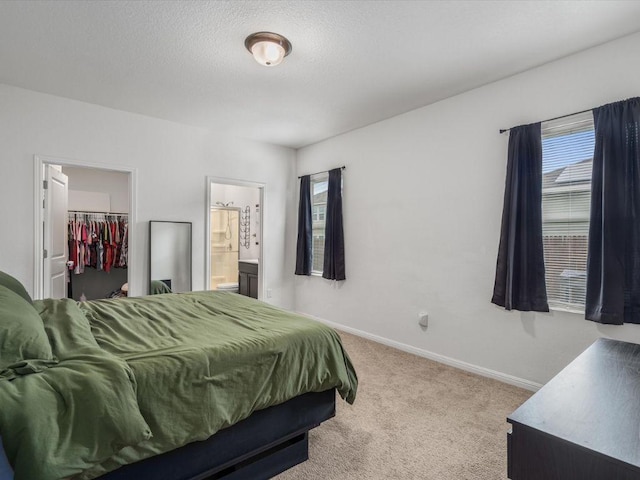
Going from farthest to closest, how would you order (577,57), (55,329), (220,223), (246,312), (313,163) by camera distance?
(220,223), (313,163), (577,57), (246,312), (55,329)

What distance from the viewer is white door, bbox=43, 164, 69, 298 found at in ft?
Result: 11.4

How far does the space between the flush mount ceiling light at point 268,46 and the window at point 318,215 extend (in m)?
2.42

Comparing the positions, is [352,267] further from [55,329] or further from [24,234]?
[24,234]

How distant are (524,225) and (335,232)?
90.1 inches

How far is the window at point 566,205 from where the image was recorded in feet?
8.42

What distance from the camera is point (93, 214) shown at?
5.34 metres

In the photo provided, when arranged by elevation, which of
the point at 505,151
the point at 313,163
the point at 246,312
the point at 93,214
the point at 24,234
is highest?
the point at 313,163

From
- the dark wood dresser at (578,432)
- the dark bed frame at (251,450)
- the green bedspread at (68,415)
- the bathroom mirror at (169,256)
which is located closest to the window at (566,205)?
the dark wood dresser at (578,432)

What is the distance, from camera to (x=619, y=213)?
7.55 ft

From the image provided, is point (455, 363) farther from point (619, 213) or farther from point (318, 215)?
point (318, 215)

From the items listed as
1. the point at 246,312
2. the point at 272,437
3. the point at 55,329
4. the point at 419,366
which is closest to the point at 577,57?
the point at 419,366

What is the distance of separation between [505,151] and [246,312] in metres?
2.57

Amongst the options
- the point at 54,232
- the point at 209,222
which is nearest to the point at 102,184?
the point at 54,232

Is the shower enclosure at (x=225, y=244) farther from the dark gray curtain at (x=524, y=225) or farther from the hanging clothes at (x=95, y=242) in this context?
the dark gray curtain at (x=524, y=225)
